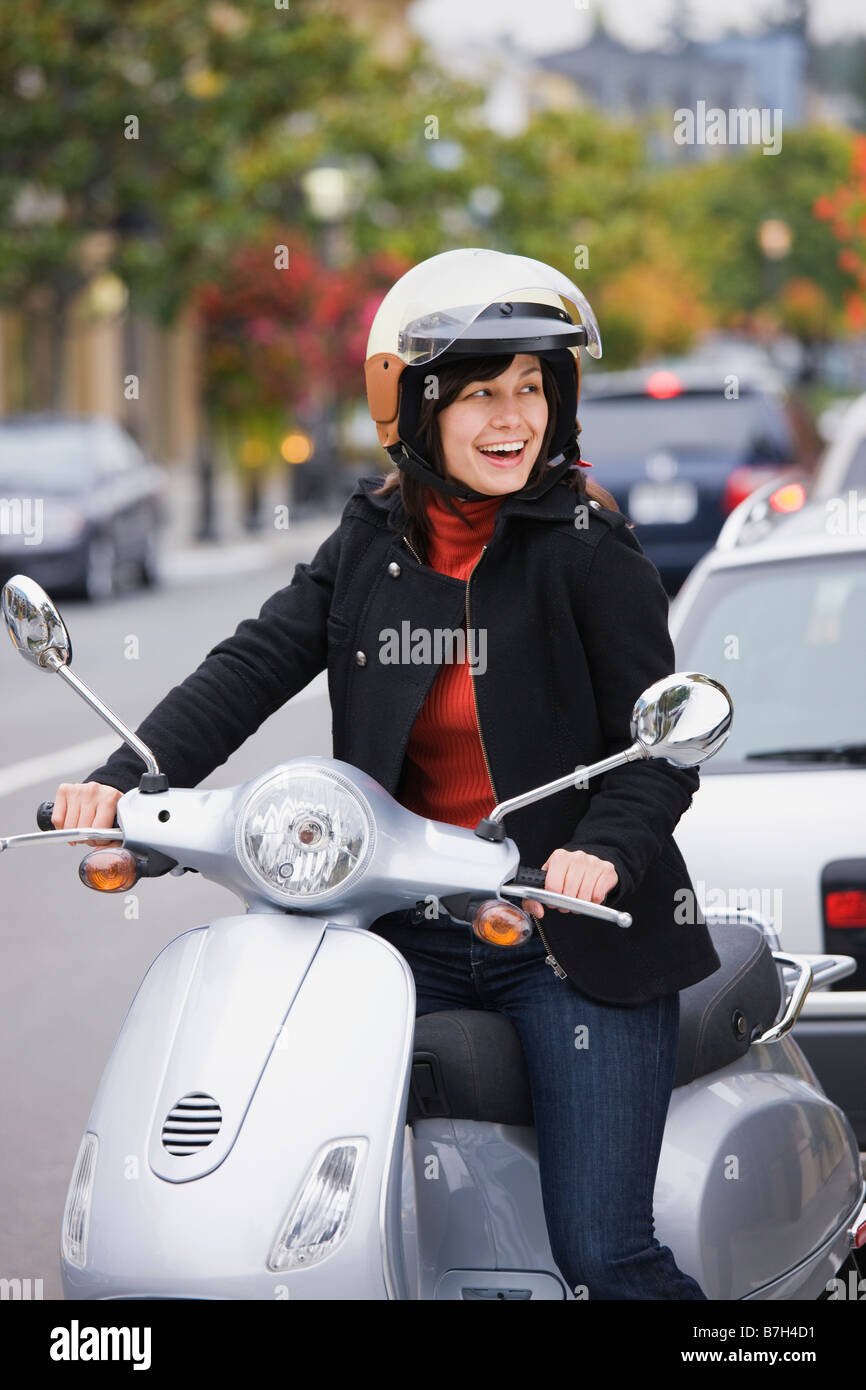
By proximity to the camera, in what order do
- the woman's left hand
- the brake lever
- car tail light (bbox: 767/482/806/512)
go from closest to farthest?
the brake lever
the woman's left hand
car tail light (bbox: 767/482/806/512)

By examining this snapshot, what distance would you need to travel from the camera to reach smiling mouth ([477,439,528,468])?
2.82 metres

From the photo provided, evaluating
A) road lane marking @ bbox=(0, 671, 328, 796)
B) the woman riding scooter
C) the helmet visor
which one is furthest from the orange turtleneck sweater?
road lane marking @ bbox=(0, 671, 328, 796)

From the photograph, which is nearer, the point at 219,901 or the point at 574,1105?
the point at 574,1105

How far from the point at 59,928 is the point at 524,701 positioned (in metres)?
5.01

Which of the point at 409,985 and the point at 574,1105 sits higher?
the point at 409,985

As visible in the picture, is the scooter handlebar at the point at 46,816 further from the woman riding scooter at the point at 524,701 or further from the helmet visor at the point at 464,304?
the helmet visor at the point at 464,304

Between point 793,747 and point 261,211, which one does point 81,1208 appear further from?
Answer: point 261,211

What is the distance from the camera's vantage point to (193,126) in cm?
2528

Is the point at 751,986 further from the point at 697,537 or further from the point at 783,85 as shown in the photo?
the point at 783,85

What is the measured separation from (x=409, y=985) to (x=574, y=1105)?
33cm

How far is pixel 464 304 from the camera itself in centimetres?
273

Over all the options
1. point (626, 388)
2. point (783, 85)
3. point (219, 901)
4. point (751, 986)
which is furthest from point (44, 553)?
point (783, 85)

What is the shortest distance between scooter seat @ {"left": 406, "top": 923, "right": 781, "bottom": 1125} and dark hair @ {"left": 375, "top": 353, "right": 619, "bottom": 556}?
0.66 meters

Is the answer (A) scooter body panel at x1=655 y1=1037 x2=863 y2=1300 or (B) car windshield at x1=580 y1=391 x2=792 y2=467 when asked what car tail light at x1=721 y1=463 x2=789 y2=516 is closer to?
(B) car windshield at x1=580 y1=391 x2=792 y2=467
